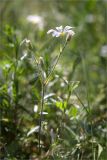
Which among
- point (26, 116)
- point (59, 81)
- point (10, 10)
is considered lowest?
point (26, 116)

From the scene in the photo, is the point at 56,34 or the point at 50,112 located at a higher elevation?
the point at 56,34

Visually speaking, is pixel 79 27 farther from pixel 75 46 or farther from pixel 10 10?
pixel 10 10

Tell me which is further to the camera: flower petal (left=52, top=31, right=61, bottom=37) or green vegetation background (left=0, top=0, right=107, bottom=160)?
green vegetation background (left=0, top=0, right=107, bottom=160)

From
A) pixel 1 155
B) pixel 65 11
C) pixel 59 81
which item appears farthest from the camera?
pixel 65 11

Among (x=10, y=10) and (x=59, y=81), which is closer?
(x=59, y=81)

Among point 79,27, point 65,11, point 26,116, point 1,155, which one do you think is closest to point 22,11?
point 65,11

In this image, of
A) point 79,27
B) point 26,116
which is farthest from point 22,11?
point 26,116

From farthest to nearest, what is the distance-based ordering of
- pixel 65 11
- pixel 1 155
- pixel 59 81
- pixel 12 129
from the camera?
pixel 65 11 → pixel 59 81 → pixel 12 129 → pixel 1 155

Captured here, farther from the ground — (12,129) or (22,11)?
(22,11)

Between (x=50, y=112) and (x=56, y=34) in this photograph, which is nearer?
(x=56, y=34)

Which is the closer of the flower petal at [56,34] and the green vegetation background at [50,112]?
the flower petal at [56,34]
